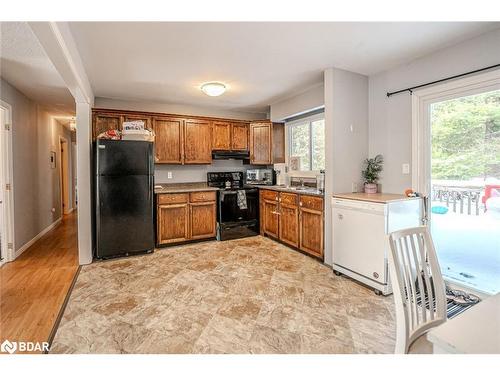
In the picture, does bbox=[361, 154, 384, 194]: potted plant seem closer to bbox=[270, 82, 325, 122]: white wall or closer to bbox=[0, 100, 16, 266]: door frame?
bbox=[270, 82, 325, 122]: white wall

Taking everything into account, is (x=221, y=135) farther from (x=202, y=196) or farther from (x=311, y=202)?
(x=311, y=202)

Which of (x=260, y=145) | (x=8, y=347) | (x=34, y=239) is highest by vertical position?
(x=260, y=145)

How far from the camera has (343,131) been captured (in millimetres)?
3230

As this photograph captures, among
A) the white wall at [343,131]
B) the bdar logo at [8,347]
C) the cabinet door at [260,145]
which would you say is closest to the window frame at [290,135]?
the cabinet door at [260,145]

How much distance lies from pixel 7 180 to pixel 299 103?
4212mm

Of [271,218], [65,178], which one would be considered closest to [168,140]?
[271,218]

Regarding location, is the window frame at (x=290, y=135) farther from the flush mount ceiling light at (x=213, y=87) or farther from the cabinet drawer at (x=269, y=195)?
the flush mount ceiling light at (x=213, y=87)

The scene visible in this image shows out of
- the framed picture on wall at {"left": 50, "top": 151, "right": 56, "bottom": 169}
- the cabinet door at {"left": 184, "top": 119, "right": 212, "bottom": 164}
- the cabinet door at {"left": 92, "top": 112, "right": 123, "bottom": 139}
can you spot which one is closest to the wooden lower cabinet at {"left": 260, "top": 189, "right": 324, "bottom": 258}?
the cabinet door at {"left": 184, "top": 119, "right": 212, "bottom": 164}

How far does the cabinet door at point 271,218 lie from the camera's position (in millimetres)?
4323

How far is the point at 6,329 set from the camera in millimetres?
2012

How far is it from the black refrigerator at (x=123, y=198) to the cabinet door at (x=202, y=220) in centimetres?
69

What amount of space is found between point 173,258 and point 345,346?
8.17 ft
